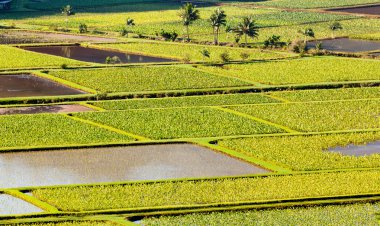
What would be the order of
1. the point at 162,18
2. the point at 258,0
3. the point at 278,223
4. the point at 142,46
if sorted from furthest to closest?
the point at 258,0
the point at 162,18
the point at 142,46
the point at 278,223

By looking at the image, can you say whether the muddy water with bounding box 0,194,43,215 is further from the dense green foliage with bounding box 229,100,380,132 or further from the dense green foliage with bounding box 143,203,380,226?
the dense green foliage with bounding box 229,100,380,132

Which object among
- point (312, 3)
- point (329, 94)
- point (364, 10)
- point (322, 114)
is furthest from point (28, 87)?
point (312, 3)

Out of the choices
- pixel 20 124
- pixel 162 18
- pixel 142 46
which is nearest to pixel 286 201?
pixel 20 124

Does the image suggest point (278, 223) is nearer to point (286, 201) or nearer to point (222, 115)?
point (286, 201)

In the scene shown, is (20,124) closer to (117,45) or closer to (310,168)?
(310,168)

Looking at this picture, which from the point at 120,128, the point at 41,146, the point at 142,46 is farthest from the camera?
the point at 142,46

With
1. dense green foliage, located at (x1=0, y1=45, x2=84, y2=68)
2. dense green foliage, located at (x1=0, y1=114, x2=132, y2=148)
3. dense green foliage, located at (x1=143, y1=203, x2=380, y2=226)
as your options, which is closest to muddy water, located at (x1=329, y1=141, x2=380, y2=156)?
dense green foliage, located at (x1=143, y1=203, x2=380, y2=226)

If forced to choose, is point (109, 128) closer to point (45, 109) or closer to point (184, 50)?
point (45, 109)

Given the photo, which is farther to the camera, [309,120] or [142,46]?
→ [142,46]
